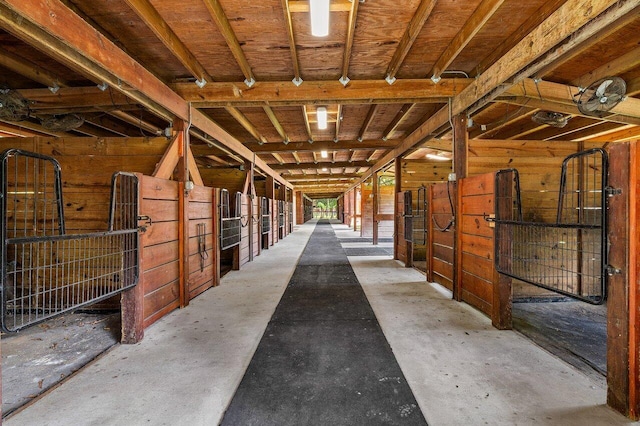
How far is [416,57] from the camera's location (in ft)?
10.3

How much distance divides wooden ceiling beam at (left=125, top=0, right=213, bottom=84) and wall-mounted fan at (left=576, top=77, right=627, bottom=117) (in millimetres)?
4238

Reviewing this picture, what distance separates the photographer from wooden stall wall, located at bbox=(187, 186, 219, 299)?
12.1 feet

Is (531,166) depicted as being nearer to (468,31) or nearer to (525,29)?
(525,29)

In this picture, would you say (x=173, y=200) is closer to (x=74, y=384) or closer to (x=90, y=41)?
(x=90, y=41)

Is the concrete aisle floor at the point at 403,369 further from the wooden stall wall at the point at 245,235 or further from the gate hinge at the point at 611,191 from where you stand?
the wooden stall wall at the point at 245,235

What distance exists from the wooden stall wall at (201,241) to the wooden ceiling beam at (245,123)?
129cm

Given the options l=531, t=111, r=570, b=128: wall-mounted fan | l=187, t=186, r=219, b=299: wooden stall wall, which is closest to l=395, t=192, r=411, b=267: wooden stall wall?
l=531, t=111, r=570, b=128: wall-mounted fan

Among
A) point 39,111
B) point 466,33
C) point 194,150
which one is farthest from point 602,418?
point 194,150

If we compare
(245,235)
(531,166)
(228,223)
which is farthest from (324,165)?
(531,166)

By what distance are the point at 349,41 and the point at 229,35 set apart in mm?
1093

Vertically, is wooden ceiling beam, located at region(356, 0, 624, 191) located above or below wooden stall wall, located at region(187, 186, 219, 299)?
above

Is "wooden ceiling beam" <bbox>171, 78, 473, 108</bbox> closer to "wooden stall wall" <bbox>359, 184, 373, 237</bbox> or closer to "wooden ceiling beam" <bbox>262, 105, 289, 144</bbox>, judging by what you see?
"wooden ceiling beam" <bbox>262, 105, 289, 144</bbox>

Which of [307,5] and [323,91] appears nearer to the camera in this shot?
[307,5]

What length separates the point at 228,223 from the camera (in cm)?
503
